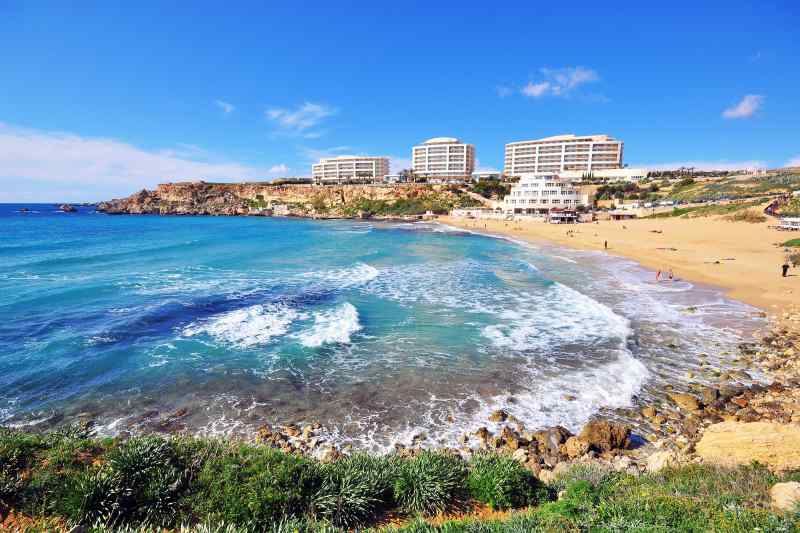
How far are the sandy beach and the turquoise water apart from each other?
303cm

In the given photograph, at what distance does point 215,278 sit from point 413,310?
55.4 ft

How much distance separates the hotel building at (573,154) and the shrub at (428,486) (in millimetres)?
132797

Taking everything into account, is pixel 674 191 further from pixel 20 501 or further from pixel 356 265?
pixel 20 501

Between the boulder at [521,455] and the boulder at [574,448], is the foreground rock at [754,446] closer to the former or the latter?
the boulder at [574,448]

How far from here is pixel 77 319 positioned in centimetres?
1792

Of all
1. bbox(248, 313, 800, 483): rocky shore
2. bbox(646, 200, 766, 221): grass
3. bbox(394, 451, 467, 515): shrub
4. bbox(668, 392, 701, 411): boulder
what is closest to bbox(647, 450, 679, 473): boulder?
bbox(248, 313, 800, 483): rocky shore

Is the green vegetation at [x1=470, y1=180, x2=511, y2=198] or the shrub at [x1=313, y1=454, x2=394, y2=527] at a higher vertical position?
the green vegetation at [x1=470, y1=180, x2=511, y2=198]

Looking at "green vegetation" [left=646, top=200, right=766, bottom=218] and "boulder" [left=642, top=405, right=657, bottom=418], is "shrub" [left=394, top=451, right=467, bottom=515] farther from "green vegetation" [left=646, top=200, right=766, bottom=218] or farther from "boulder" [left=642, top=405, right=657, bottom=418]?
"green vegetation" [left=646, top=200, right=766, bottom=218]

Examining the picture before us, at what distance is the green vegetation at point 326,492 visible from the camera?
488 cm

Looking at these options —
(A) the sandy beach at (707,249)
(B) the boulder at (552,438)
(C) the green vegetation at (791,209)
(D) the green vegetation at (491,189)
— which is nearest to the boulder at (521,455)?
(B) the boulder at (552,438)

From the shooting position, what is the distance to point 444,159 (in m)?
147

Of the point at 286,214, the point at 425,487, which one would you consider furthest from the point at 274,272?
the point at 286,214

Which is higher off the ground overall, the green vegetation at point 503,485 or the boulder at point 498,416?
the green vegetation at point 503,485

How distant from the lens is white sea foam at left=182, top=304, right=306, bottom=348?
636 inches
